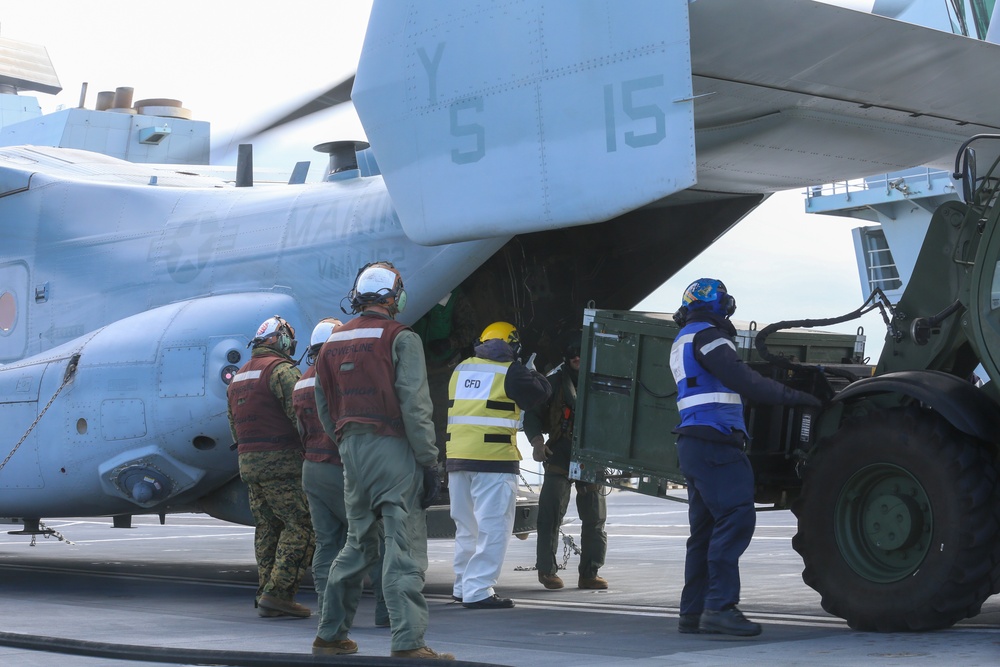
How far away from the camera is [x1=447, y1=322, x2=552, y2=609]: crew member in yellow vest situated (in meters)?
8.38

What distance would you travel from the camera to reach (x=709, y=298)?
272 inches

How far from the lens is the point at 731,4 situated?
6.12 metres

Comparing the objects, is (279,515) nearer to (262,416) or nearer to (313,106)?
(262,416)

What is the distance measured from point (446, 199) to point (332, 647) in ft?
9.86

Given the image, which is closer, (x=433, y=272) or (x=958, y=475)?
(x=958, y=475)

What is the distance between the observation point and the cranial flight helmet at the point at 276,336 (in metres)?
8.70

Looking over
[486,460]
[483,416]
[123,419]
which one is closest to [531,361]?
[483,416]

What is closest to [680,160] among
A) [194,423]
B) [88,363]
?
[194,423]

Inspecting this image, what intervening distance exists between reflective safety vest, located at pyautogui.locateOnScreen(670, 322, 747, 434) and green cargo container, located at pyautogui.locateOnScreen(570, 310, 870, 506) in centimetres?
78

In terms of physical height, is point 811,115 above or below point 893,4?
below

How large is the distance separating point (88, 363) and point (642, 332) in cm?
491

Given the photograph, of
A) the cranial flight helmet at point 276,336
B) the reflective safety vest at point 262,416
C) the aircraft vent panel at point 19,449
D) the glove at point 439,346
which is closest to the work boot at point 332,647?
the reflective safety vest at point 262,416

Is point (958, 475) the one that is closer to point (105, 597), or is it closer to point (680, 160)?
point (680, 160)

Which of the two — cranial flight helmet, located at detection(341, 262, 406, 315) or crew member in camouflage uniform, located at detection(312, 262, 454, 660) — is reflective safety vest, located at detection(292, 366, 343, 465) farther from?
cranial flight helmet, located at detection(341, 262, 406, 315)
